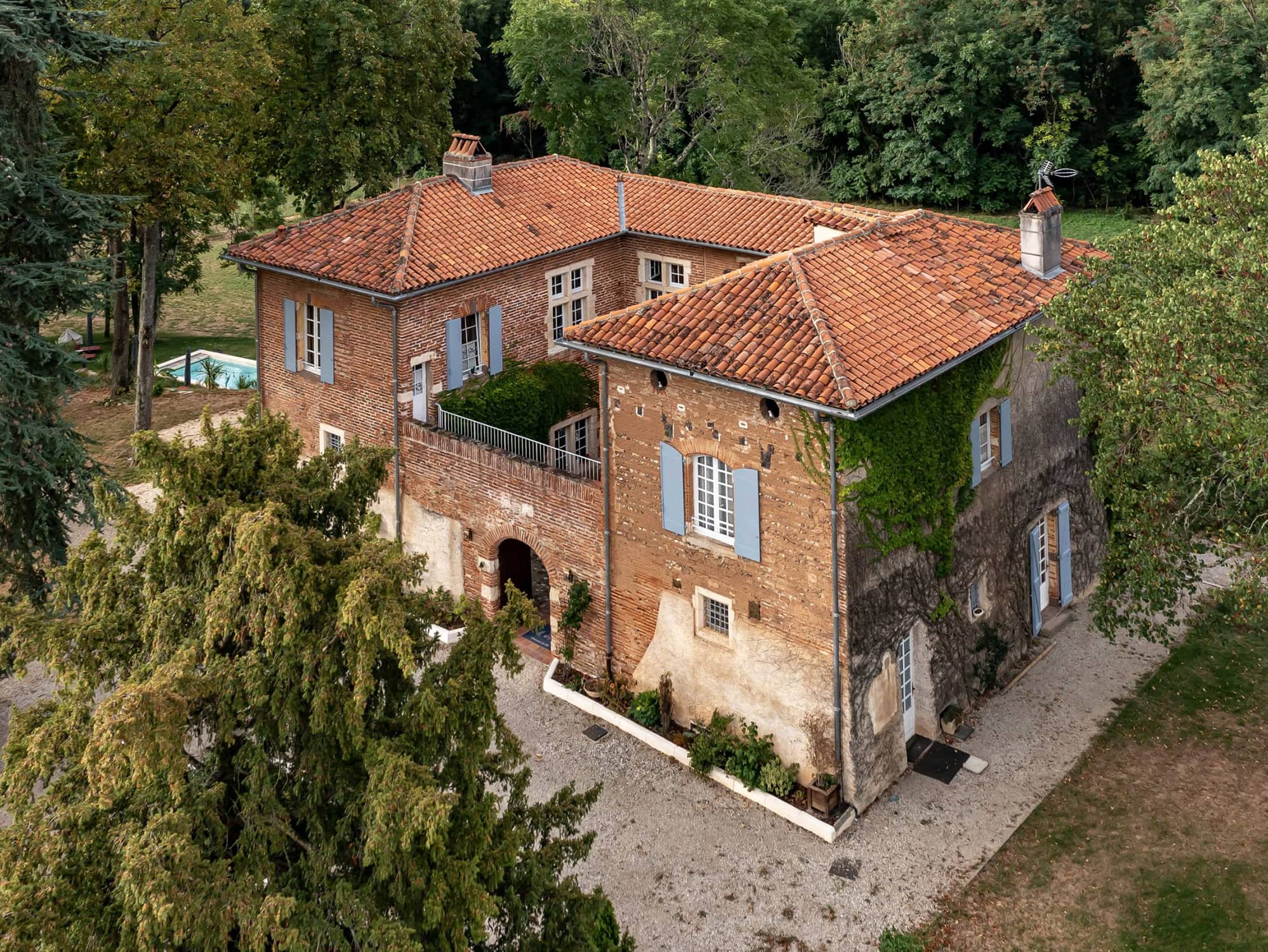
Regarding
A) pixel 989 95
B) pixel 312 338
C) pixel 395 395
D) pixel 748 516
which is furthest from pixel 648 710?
pixel 989 95

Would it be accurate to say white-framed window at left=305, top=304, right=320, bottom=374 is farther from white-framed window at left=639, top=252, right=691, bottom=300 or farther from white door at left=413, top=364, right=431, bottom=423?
white-framed window at left=639, top=252, right=691, bottom=300

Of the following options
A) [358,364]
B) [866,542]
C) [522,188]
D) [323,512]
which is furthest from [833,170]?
[323,512]

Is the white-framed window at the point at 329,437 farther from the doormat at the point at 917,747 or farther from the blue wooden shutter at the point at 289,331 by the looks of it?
the doormat at the point at 917,747

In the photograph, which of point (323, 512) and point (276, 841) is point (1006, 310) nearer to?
point (323, 512)

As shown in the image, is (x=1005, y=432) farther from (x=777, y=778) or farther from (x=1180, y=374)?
(x=777, y=778)

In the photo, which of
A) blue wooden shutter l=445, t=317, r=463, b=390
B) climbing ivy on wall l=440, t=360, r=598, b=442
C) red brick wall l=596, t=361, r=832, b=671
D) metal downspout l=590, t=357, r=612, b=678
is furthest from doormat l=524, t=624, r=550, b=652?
blue wooden shutter l=445, t=317, r=463, b=390

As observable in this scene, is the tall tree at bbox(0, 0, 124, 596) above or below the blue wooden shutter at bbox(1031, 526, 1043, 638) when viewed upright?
above

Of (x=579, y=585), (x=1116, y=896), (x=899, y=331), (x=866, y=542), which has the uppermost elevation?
(x=899, y=331)
